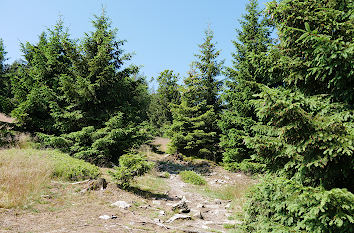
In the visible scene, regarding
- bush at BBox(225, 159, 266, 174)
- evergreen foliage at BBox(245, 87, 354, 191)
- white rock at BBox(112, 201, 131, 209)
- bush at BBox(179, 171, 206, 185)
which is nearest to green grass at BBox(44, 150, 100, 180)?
white rock at BBox(112, 201, 131, 209)

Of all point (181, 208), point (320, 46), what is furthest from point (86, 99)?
point (320, 46)

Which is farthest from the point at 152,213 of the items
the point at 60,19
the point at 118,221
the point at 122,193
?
the point at 60,19

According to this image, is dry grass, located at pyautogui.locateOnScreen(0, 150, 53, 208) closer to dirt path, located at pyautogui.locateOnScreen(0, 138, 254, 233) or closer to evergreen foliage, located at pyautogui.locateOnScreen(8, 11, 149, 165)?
dirt path, located at pyautogui.locateOnScreen(0, 138, 254, 233)

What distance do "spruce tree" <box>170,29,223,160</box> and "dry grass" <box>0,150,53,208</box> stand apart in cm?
1082

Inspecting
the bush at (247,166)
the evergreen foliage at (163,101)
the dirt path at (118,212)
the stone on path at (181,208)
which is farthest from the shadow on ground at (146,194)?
the evergreen foliage at (163,101)

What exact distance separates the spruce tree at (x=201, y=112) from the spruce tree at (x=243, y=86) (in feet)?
11.1

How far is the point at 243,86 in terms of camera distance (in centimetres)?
1218

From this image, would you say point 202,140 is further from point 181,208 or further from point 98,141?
point 181,208

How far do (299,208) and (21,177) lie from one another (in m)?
7.32

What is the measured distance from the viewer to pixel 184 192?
29.9 ft

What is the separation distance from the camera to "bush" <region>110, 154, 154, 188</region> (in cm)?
741

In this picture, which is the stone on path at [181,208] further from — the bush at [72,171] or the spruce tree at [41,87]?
the spruce tree at [41,87]

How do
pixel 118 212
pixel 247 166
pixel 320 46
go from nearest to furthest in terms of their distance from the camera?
1. pixel 320 46
2. pixel 118 212
3. pixel 247 166

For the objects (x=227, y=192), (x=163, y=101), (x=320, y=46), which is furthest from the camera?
(x=163, y=101)
